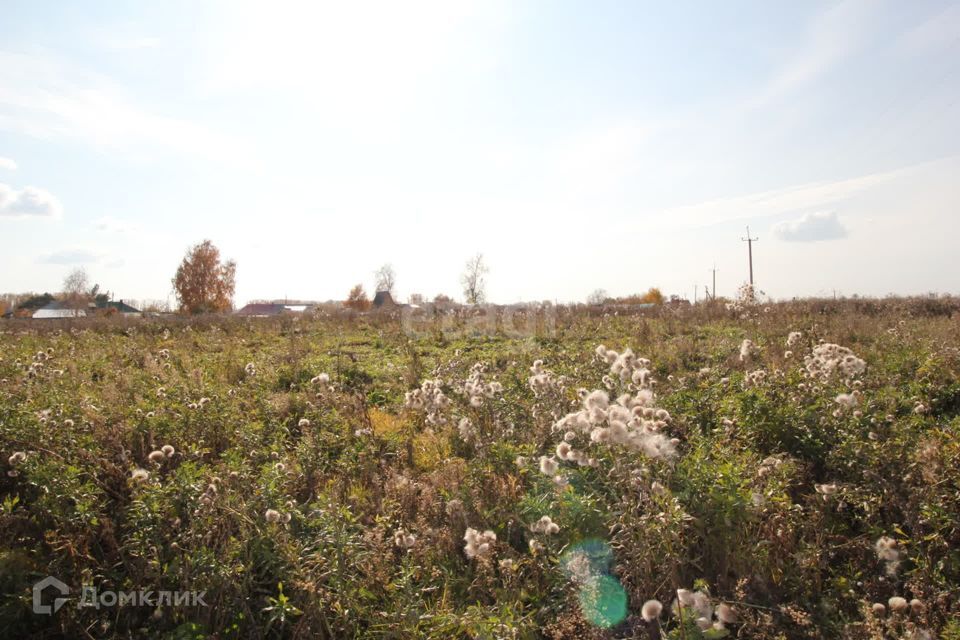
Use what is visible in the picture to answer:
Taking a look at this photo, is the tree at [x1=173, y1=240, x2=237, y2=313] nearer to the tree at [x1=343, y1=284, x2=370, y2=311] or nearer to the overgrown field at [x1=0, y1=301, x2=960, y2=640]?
the tree at [x1=343, y1=284, x2=370, y2=311]

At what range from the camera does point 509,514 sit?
366 centimetres

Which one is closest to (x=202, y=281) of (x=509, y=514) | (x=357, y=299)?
(x=357, y=299)

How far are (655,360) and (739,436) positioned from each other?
3659 mm

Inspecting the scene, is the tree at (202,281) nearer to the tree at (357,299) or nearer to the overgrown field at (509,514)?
the tree at (357,299)

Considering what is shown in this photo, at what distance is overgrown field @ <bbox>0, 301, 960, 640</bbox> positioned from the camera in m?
2.81

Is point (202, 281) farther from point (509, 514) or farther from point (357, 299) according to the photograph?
point (509, 514)

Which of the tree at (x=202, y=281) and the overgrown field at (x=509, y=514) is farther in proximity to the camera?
the tree at (x=202, y=281)

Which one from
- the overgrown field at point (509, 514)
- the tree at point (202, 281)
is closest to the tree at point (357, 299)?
the tree at point (202, 281)

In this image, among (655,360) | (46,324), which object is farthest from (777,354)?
(46,324)

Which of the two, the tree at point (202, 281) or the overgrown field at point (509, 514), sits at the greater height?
the tree at point (202, 281)

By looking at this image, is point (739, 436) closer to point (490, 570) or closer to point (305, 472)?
point (490, 570)

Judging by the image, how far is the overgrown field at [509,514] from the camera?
9.22ft

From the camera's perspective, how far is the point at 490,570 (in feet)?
9.93

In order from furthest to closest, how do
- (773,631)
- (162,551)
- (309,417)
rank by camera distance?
(309,417) → (162,551) → (773,631)
